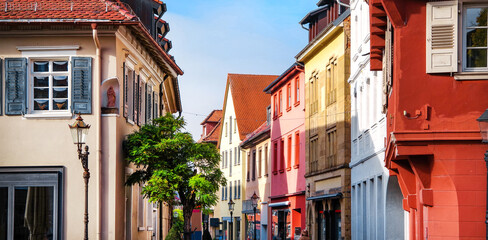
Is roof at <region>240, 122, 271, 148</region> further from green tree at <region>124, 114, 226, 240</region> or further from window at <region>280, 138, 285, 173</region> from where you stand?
green tree at <region>124, 114, 226, 240</region>

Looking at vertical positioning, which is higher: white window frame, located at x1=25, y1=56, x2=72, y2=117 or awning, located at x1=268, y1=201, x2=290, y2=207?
white window frame, located at x1=25, y1=56, x2=72, y2=117

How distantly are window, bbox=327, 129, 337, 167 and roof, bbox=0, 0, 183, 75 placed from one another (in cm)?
1546

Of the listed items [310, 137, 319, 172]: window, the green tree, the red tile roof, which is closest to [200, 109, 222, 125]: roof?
the red tile roof

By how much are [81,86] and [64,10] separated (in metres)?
2.05

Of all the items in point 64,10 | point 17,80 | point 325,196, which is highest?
point 64,10

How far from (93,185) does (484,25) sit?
11752 mm

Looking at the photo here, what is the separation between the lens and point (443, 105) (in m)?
16.5

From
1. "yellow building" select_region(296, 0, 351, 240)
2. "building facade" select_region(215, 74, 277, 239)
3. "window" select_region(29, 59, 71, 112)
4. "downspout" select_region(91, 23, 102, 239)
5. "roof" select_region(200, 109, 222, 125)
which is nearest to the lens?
"downspout" select_region(91, 23, 102, 239)

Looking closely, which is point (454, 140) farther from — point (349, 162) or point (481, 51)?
point (349, 162)

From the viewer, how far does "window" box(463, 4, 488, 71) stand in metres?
16.6

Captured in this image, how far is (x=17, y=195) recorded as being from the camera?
24531 millimetres

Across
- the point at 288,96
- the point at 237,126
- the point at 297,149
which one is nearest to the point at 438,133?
the point at 297,149

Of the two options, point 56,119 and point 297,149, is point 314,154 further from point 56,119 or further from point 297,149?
point 56,119

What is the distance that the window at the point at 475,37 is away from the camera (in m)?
16.6
